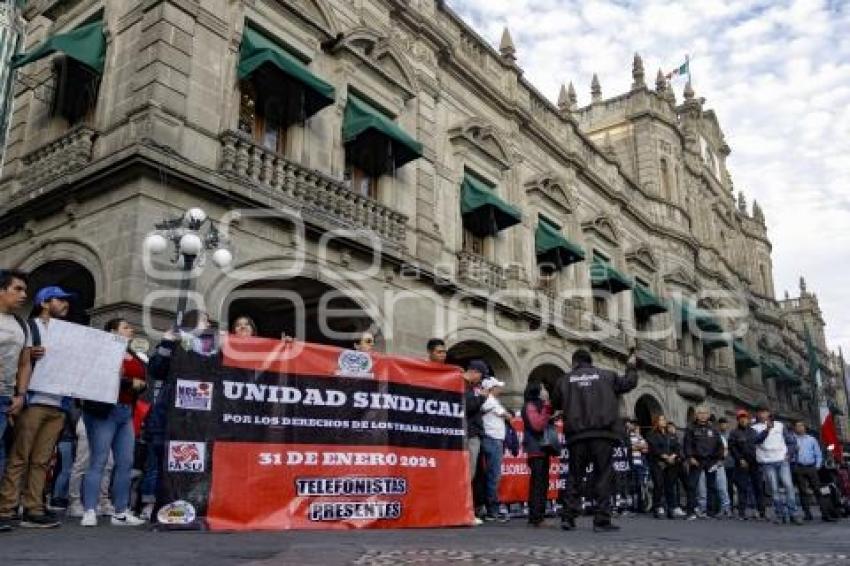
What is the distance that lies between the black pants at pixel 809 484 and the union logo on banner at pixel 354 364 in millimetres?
8341

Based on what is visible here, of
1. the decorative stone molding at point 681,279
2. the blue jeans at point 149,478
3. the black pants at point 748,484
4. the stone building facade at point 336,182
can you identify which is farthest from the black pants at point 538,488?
the decorative stone molding at point 681,279

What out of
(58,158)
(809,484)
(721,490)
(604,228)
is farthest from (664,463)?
(604,228)

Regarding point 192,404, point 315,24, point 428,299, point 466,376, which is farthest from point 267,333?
point 192,404

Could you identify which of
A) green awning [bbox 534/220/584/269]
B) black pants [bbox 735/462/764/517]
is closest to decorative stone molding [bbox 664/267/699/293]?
green awning [bbox 534/220/584/269]

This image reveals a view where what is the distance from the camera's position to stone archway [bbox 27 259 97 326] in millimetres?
11164

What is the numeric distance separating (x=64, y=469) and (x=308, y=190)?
237 inches

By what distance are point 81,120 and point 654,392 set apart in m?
18.4

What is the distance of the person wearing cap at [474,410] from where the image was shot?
7.97m

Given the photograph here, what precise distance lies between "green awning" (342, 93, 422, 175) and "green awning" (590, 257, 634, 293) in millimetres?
9062

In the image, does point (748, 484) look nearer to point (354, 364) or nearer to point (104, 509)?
point (354, 364)

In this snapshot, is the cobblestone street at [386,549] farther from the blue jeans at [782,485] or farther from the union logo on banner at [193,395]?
Answer: the blue jeans at [782,485]

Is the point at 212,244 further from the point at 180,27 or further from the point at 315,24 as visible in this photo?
the point at 315,24

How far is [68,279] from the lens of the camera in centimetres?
1199

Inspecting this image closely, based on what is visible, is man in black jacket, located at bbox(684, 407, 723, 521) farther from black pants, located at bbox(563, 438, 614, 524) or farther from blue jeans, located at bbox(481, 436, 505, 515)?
black pants, located at bbox(563, 438, 614, 524)
